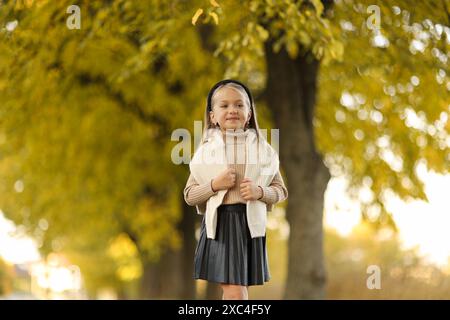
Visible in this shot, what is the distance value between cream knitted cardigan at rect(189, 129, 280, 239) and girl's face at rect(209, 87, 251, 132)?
0.29 ft

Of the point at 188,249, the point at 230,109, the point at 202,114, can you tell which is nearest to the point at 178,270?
the point at 188,249

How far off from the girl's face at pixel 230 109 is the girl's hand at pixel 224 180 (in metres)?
0.32

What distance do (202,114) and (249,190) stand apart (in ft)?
24.5

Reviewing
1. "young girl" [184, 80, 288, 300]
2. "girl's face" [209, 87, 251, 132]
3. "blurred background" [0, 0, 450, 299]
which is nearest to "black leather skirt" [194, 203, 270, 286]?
"young girl" [184, 80, 288, 300]

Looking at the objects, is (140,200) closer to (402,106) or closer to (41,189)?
(41,189)

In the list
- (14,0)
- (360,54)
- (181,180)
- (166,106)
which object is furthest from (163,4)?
(181,180)

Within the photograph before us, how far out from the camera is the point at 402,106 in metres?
11.5

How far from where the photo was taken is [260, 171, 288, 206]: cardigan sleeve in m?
Result: 4.17

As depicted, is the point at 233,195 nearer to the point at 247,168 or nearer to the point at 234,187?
the point at 234,187

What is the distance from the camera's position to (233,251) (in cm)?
410

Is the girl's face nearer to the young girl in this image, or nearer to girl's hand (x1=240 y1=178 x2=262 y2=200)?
the young girl
